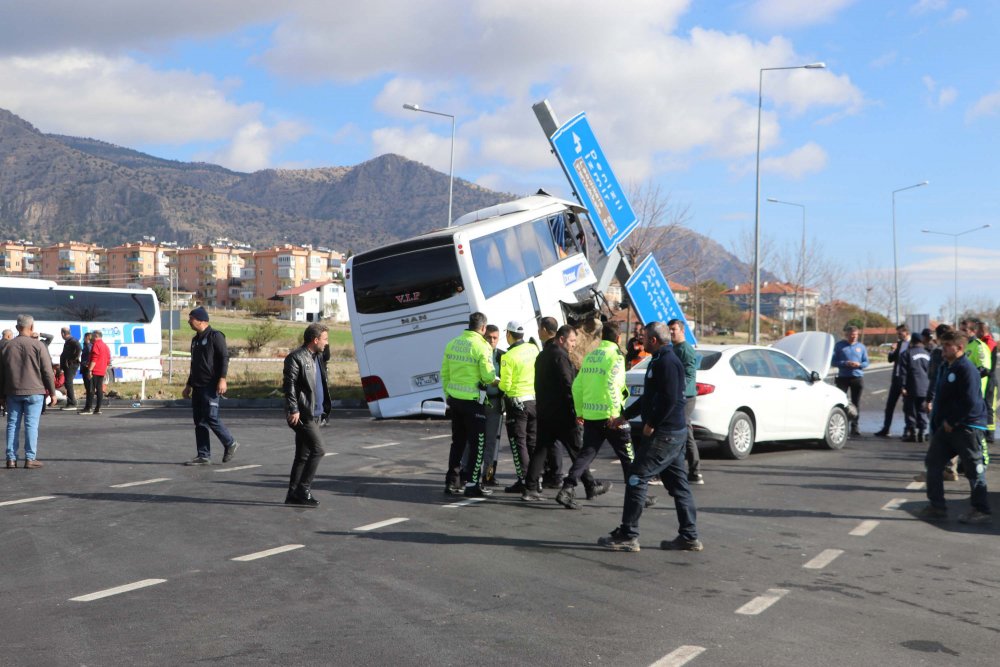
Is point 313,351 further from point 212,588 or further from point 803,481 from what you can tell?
point 803,481

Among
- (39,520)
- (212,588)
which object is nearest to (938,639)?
(212,588)

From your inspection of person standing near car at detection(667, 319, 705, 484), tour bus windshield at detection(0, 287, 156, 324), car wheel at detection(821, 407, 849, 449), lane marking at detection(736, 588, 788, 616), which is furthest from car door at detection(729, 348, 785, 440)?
tour bus windshield at detection(0, 287, 156, 324)

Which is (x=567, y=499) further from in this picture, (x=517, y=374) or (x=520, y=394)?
(x=517, y=374)

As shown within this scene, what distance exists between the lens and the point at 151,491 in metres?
10.4

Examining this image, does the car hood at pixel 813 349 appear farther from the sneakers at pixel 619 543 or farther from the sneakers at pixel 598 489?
the sneakers at pixel 619 543

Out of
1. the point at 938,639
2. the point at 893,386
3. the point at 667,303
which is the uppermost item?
the point at 667,303

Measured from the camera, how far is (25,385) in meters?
12.1

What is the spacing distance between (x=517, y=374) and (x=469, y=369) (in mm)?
518

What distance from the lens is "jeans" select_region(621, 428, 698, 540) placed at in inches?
297

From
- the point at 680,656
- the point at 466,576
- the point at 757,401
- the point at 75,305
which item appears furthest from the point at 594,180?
the point at 75,305

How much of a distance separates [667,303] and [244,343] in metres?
45.4

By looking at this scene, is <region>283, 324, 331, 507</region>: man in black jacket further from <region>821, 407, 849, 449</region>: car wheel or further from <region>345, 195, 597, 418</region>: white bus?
<region>821, 407, 849, 449</region>: car wheel

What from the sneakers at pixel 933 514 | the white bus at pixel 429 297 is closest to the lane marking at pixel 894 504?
the sneakers at pixel 933 514

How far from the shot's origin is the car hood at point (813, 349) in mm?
19172
